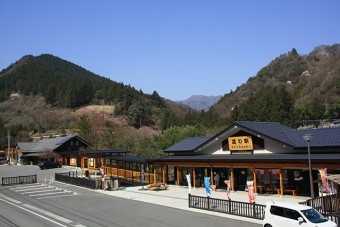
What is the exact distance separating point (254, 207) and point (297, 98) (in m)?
84.0

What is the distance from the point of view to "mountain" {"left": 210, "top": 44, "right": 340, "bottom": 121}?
73.9m

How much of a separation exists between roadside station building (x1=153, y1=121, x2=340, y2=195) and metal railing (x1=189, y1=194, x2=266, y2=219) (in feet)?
19.5

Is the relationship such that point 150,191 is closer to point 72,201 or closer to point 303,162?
point 72,201

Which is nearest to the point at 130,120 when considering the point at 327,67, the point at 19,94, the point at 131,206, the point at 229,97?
the point at 229,97

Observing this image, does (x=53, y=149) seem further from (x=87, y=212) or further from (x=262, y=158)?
(x=262, y=158)

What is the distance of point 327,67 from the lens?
110 meters

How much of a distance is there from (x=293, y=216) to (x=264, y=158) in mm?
12394

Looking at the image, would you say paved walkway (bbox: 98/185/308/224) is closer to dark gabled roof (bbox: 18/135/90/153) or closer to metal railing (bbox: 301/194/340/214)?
metal railing (bbox: 301/194/340/214)

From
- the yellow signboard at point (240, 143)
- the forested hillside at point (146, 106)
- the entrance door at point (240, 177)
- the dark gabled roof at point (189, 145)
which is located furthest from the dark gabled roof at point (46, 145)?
the entrance door at point (240, 177)

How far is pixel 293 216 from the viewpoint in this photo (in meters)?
15.0


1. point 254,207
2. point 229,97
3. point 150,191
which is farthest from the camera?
point 229,97

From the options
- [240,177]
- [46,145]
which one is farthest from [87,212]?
[46,145]

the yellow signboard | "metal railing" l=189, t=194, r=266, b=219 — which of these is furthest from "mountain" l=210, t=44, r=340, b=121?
"metal railing" l=189, t=194, r=266, b=219

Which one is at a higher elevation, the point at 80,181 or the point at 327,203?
the point at 327,203
